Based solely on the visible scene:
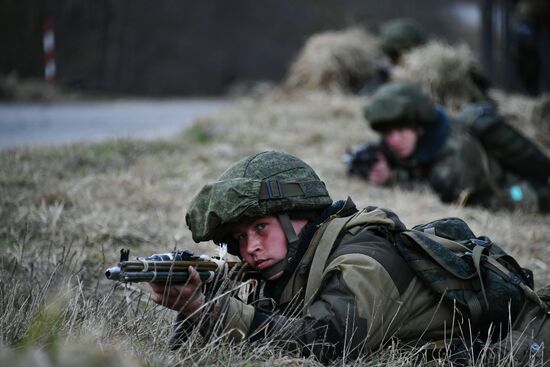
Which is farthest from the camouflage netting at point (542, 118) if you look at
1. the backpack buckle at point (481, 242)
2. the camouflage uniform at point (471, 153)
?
the backpack buckle at point (481, 242)

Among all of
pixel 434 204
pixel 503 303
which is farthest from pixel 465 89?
pixel 503 303

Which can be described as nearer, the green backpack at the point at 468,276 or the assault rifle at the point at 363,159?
the green backpack at the point at 468,276

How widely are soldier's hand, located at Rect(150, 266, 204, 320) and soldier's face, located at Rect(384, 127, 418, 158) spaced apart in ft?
15.6

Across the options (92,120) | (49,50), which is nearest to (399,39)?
(92,120)

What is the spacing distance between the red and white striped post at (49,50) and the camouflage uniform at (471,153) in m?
11.9

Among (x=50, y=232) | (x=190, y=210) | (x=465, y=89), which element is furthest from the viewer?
(x=465, y=89)

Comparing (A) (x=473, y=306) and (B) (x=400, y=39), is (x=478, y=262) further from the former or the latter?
(B) (x=400, y=39)

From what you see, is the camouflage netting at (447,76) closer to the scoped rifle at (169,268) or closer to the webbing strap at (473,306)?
the webbing strap at (473,306)

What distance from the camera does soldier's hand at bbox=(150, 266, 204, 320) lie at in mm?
2871

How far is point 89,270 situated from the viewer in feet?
15.0

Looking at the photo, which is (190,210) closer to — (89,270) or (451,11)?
(89,270)

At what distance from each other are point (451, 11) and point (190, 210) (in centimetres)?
2140

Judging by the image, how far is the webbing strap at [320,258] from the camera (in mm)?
3154

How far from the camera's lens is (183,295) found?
2.91 m
